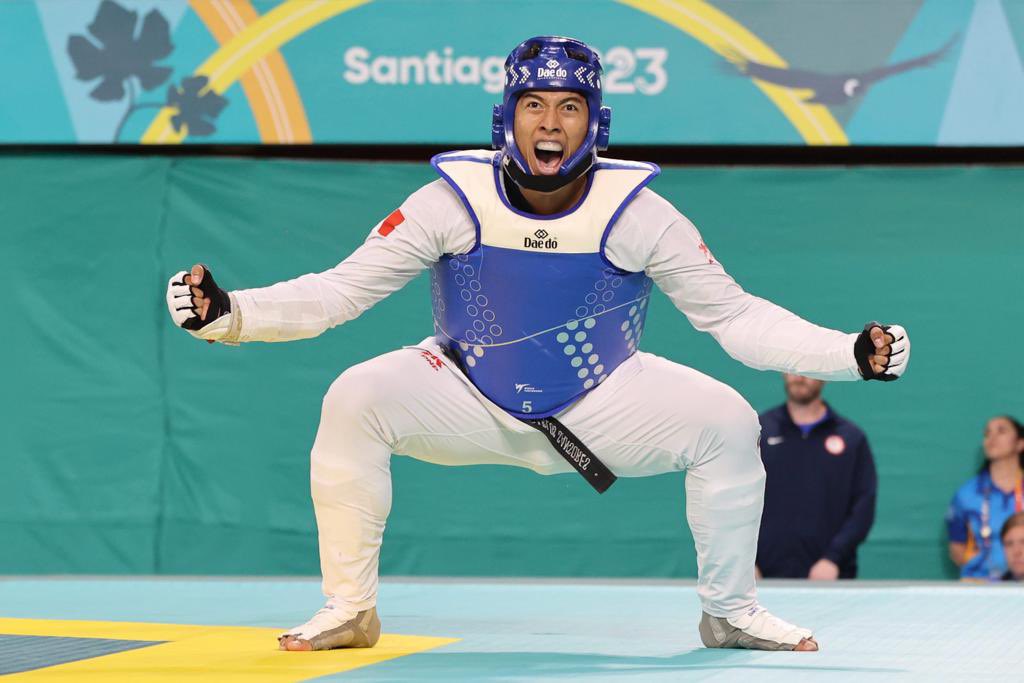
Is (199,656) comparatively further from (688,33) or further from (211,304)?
(688,33)

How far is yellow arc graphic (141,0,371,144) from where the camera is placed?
7.36m

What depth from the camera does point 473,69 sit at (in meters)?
7.34

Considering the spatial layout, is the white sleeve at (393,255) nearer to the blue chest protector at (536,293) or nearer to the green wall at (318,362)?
the blue chest protector at (536,293)

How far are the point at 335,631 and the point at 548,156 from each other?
1506 mm

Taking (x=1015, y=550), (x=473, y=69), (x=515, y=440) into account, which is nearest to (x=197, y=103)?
(x=473, y=69)

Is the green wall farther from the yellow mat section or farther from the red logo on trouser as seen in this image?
the red logo on trouser

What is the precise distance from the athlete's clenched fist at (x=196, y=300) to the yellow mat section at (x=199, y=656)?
864 millimetres

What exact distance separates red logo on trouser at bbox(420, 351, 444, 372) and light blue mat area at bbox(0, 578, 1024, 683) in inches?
32.7

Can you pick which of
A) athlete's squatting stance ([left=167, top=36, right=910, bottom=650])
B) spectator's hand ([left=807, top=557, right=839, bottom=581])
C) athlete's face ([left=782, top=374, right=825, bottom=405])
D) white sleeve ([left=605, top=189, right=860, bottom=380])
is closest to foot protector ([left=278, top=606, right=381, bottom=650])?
athlete's squatting stance ([left=167, top=36, right=910, bottom=650])

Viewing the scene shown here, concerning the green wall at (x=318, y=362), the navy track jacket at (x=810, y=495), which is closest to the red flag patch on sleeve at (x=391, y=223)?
the navy track jacket at (x=810, y=495)

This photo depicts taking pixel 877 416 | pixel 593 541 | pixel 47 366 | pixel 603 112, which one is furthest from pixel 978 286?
pixel 47 366

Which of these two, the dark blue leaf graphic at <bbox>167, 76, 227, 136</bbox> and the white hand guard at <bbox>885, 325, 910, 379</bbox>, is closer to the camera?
the white hand guard at <bbox>885, 325, 910, 379</bbox>

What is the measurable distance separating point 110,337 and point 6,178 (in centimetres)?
104

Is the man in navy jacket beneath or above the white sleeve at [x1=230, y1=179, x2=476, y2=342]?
beneath
